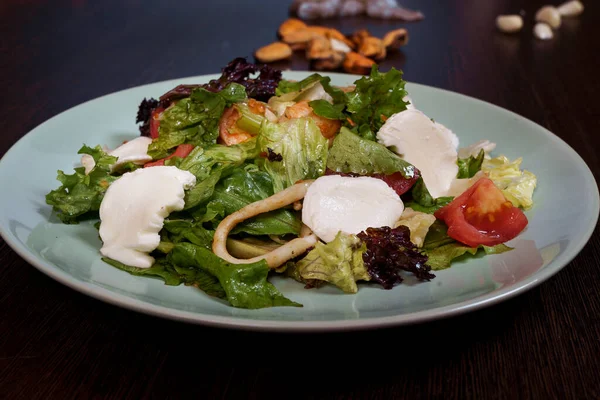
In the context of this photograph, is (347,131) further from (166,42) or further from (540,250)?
(166,42)

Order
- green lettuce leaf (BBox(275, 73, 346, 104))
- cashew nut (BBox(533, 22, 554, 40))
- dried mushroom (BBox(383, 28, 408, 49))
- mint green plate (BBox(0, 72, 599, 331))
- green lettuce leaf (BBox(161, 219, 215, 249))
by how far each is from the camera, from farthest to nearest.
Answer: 1. cashew nut (BBox(533, 22, 554, 40))
2. dried mushroom (BBox(383, 28, 408, 49))
3. green lettuce leaf (BBox(275, 73, 346, 104))
4. green lettuce leaf (BBox(161, 219, 215, 249))
5. mint green plate (BBox(0, 72, 599, 331))

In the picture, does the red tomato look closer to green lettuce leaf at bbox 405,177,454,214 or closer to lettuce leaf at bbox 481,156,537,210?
green lettuce leaf at bbox 405,177,454,214

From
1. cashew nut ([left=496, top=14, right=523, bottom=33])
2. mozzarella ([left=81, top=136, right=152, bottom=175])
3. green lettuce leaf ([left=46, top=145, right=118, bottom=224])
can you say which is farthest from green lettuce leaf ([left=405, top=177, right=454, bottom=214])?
cashew nut ([left=496, top=14, right=523, bottom=33])

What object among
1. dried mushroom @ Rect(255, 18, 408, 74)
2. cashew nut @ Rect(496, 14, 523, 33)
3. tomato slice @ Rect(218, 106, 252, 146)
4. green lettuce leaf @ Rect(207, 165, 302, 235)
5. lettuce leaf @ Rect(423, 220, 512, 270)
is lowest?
cashew nut @ Rect(496, 14, 523, 33)

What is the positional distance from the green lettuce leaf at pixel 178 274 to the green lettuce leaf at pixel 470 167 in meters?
1.42

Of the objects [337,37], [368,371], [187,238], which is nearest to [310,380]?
[368,371]

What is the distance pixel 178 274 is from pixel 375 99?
127cm

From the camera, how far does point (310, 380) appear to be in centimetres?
188

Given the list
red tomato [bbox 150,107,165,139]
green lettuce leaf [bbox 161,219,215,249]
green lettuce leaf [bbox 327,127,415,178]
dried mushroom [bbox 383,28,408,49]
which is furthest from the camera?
dried mushroom [bbox 383,28,408,49]

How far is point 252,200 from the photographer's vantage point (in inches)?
102

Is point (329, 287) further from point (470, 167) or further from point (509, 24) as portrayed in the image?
point (509, 24)

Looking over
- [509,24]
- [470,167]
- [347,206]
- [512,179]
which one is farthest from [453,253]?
[509,24]

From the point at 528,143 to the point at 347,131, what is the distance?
1.03 m

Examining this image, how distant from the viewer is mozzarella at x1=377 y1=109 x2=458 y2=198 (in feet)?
9.08
